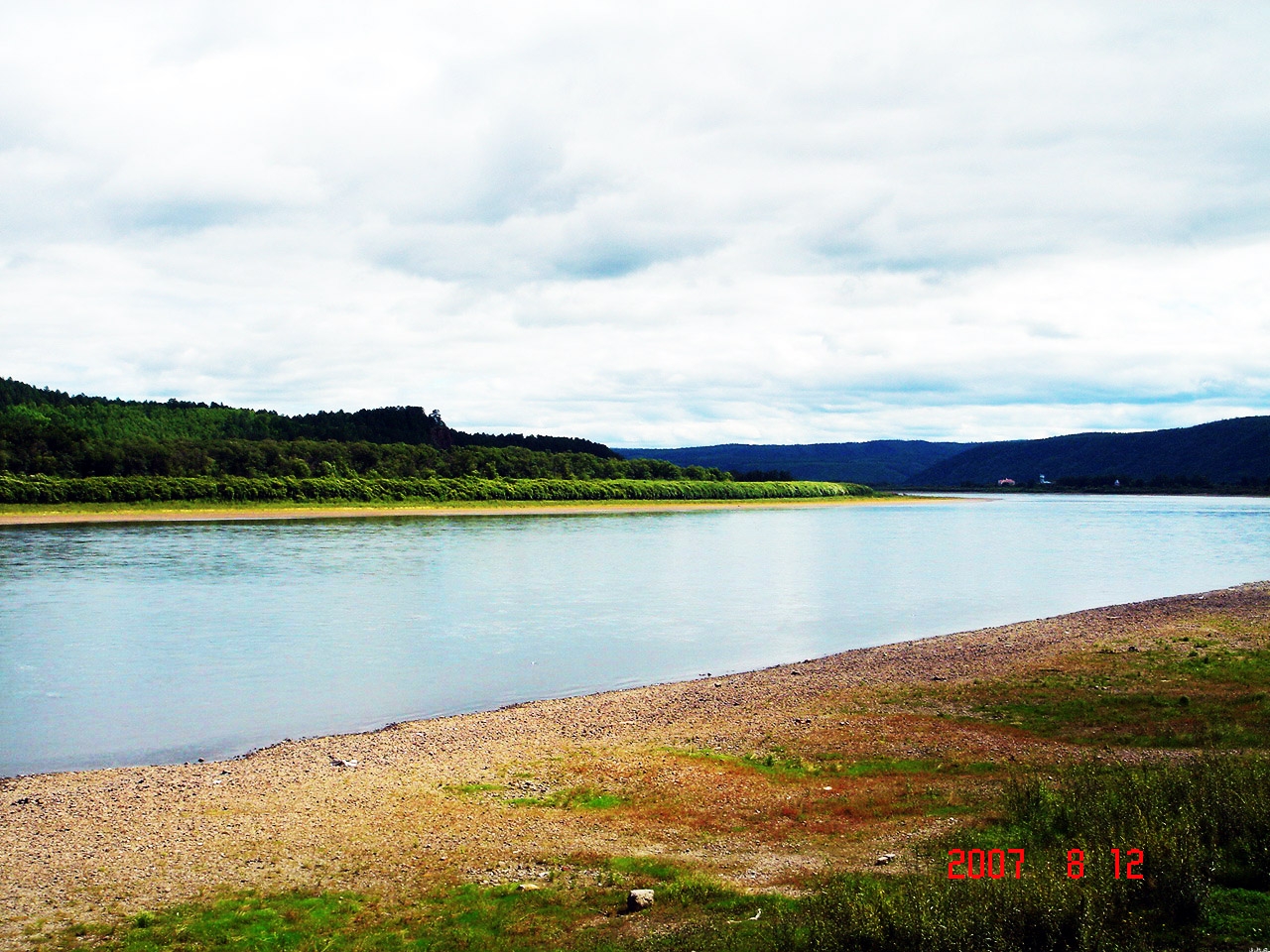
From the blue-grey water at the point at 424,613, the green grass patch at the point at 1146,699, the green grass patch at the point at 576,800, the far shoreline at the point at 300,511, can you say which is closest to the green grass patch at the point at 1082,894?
the green grass patch at the point at 576,800

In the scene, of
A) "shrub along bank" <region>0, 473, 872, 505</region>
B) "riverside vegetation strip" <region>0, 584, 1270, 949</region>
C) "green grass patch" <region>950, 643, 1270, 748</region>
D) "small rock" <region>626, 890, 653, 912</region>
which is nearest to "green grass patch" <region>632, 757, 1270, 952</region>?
"riverside vegetation strip" <region>0, 584, 1270, 949</region>

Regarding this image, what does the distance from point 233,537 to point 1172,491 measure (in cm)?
18897

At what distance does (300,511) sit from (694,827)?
90.6 meters

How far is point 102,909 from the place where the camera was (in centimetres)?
782

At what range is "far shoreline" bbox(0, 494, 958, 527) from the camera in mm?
77438

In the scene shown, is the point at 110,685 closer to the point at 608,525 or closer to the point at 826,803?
the point at 826,803

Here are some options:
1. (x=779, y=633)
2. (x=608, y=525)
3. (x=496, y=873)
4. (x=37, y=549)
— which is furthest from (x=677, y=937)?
(x=608, y=525)

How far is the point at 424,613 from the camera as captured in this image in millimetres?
29234

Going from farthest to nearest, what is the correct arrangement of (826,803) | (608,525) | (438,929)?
(608,525) → (826,803) → (438,929)
